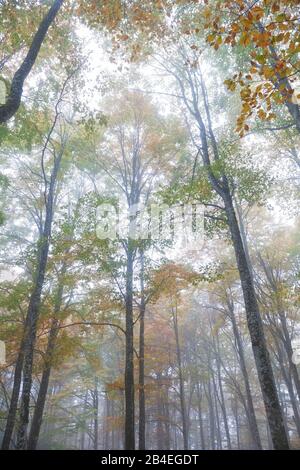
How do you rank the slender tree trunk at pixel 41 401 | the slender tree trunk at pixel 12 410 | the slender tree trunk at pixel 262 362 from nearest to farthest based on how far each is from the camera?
the slender tree trunk at pixel 262 362
the slender tree trunk at pixel 12 410
the slender tree trunk at pixel 41 401

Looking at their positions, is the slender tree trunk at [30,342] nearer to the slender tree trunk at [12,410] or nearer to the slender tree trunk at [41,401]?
the slender tree trunk at [41,401]

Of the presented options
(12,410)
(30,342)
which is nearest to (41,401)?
(12,410)

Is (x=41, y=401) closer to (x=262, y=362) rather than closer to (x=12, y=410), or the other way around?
(x=12, y=410)

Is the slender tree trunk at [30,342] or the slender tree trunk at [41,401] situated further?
the slender tree trunk at [41,401]

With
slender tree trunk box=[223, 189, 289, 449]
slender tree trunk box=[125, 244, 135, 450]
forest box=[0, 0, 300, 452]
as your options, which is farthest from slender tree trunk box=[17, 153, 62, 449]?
slender tree trunk box=[223, 189, 289, 449]

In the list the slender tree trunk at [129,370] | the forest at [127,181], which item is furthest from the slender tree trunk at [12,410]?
the slender tree trunk at [129,370]

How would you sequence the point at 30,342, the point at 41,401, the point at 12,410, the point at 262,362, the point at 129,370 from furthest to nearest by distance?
the point at 41,401, the point at 12,410, the point at 129,370, the point at 30,342, the point at 262,362

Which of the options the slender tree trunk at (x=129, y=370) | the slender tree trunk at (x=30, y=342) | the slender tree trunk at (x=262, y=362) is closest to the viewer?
the slender tree trunk at (x=262, y=362)

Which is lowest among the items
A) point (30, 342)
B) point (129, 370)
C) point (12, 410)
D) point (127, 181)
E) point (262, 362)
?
point (262, 362)

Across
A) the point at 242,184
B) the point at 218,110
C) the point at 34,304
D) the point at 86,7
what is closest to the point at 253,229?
the point at 218,110

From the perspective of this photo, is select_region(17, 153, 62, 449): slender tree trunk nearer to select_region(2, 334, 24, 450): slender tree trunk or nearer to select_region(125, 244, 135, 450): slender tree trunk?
select_region(2, 334, 24, 450): slender tree trunk

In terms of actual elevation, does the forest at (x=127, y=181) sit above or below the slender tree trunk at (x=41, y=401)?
above
